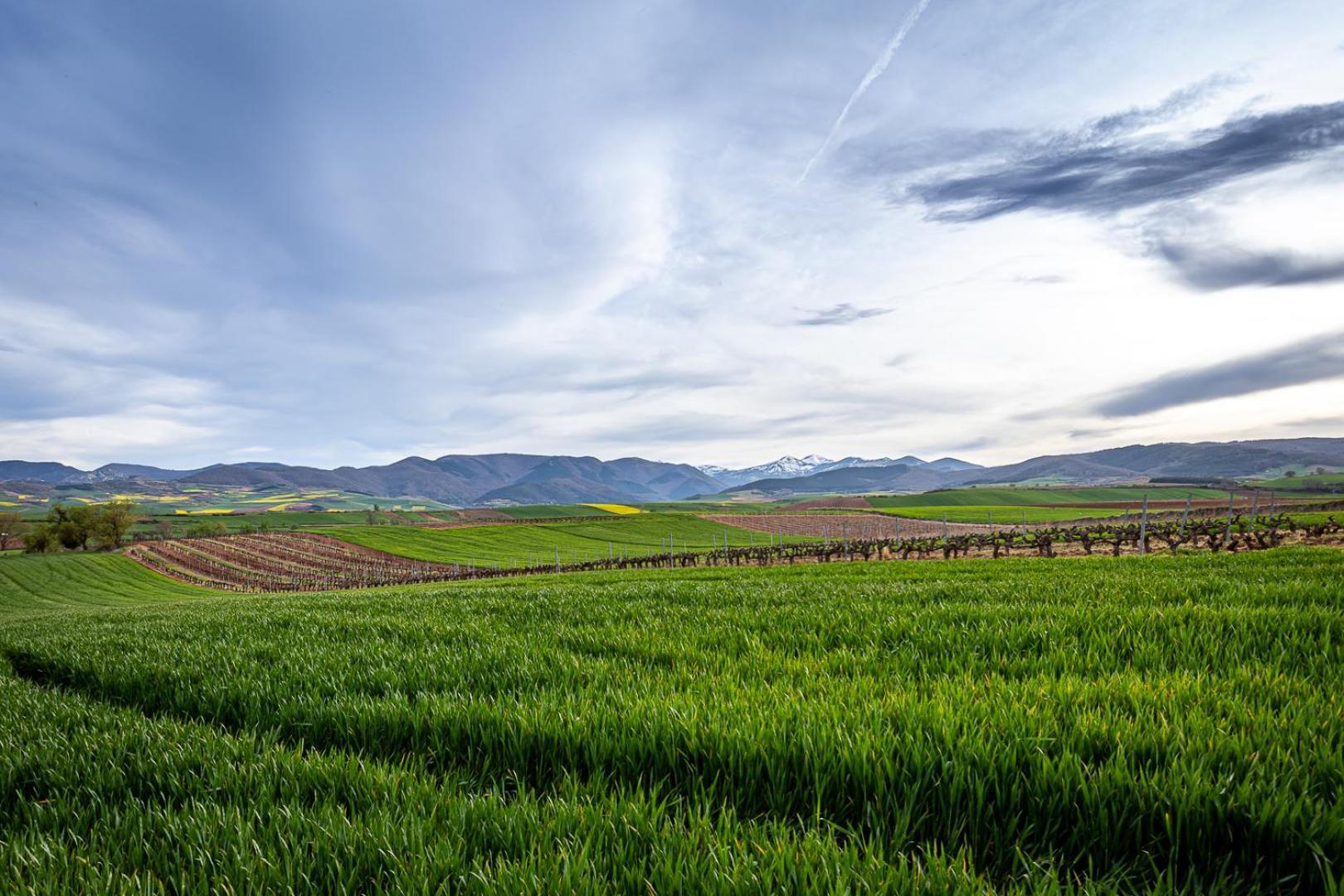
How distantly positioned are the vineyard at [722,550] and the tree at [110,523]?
6803 millimetres

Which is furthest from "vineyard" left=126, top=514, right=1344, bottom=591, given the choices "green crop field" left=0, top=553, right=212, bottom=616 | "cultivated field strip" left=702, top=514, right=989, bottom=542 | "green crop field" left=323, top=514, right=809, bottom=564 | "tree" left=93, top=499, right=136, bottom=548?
"tree" left=93, top=499, right=136, bottom=548

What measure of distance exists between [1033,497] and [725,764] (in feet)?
680

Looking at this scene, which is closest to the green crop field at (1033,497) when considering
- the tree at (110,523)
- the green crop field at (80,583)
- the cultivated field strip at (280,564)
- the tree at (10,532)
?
the cultivated field strip at (280,564)

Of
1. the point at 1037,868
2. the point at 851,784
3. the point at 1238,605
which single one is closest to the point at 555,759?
the point at 851,784

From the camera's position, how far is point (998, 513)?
12900cm

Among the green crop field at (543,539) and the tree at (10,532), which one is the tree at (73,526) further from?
the green crop field at (543,539)

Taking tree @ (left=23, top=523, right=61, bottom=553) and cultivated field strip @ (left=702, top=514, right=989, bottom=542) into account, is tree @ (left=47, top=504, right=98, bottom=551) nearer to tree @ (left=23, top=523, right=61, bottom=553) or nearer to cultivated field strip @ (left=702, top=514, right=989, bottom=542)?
tree @ (left=23, top=523, right=61, bottom=553)

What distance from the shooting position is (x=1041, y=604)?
690 cm

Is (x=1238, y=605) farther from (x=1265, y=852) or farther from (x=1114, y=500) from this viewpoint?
(x=1114, y=500)

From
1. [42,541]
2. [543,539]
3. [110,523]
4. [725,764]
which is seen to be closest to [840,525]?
[543,539]

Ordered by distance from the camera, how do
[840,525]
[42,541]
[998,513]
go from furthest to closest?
1. [998,513]
2. [840,525]
3. [42,541]

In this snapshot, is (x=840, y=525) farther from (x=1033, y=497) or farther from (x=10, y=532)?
(x=10, y=532)

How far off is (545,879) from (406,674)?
377cm

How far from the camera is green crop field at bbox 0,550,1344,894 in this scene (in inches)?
84.2
